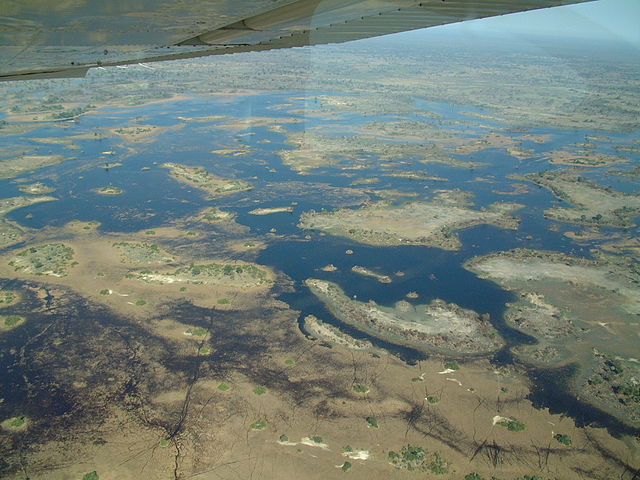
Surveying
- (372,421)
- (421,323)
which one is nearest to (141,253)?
(421,323)

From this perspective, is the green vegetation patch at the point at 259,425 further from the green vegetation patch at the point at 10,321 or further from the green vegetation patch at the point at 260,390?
the green vegetation patch at the point at 10,321

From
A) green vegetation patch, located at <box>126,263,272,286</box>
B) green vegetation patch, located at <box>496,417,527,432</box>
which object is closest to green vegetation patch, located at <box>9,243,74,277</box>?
green vegetation patch, located at <box>126,263,272,286</box>

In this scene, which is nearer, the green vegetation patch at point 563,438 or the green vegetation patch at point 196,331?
the green vegetation patch at point 563,438

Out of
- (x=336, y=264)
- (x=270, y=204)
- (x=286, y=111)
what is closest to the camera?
(x=336, y=264)

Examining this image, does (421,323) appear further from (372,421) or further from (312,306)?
(372,421)

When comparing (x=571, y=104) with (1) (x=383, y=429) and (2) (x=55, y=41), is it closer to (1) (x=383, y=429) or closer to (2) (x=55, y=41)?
(1) (x=383, y=429)

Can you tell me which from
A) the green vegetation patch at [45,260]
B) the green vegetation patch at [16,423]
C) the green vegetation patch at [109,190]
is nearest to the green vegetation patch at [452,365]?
the green vegetation patch at [16,423]

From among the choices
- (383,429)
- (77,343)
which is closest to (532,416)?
(383,429)
